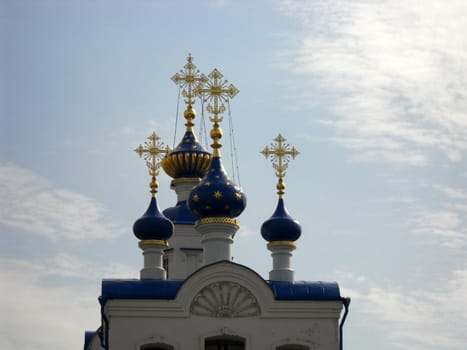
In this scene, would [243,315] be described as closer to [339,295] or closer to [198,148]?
[339,295]

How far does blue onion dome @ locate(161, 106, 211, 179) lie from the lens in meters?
29.3

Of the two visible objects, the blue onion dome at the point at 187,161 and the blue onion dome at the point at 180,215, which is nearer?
the blue onion dome at the point at 180,215

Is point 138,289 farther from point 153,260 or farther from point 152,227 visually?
point 152,227

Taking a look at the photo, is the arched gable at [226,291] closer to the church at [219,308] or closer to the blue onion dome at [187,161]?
the church at [219,308]

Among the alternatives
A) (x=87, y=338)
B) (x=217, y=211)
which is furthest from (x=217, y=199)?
(x=87, y=338)

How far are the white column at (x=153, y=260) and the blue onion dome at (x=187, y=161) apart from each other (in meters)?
3.79

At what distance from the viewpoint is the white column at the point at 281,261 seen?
→ 82.5ft

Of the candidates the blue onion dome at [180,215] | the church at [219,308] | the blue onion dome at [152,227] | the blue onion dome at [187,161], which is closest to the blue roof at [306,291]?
the church at [219,308]

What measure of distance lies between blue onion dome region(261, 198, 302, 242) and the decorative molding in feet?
8.04

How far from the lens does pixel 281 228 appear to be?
25.8 metres

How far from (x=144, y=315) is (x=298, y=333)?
9.67 ft

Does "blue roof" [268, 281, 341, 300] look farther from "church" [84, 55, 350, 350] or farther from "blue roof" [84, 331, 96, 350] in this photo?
"blue roof" [84, 331, 96, 350]

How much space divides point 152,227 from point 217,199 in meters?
1.76

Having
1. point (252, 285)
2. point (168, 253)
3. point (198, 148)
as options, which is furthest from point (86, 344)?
point (252, 285)
